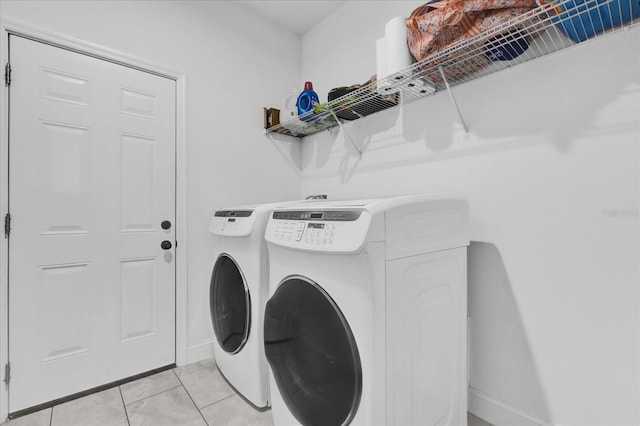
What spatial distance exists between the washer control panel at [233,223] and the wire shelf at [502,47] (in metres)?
0.85

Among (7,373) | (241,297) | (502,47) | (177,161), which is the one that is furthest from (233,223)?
(502,47)

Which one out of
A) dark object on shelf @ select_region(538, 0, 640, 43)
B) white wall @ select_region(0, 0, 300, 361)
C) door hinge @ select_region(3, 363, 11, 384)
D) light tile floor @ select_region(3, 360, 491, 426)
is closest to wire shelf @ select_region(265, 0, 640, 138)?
dark object on shelf @ select_region(538, 0, 640, 43)

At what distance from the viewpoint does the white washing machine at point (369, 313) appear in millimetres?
1018

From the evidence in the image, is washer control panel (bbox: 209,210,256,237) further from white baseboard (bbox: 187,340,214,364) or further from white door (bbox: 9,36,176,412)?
white baseboard (bbox: 187,340,214,364)

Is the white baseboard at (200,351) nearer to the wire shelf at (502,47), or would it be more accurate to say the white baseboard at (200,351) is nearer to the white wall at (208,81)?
the white wall at (208,81)

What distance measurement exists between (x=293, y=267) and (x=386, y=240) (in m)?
0.42

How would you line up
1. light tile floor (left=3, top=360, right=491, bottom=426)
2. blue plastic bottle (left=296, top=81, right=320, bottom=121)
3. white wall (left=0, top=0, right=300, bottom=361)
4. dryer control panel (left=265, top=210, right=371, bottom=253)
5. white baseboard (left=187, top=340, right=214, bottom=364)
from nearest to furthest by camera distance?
dryer control panel (left=265, top=210, right=371, bottom=253) → light tile floor (left=3, top=360, right=491, bottom=426) → white wall (left=0, top=0, right=300, bottom=361) → white baseboard (left=187, top=340, right=214, bottom=364) → blue plastic bottle (left=296, top=81, right=320, bottom=121)

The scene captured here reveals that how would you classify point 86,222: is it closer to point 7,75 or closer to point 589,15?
point 7,75

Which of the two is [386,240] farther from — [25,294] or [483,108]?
[25,294]

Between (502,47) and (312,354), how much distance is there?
1.49 m

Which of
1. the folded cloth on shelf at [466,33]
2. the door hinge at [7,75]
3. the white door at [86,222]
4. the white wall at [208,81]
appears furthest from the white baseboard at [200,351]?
the folded cloth on shelf at [466,33]

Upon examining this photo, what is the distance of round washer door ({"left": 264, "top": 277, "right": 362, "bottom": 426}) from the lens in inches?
43.2

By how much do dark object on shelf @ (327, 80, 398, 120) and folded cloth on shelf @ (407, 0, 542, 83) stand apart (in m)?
0.34

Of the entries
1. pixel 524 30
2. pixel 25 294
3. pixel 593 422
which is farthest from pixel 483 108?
pixel 25 294
